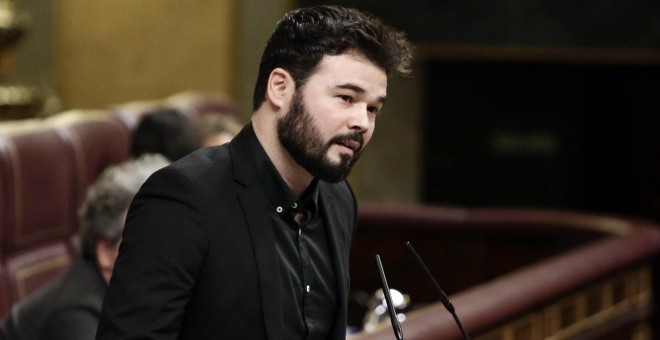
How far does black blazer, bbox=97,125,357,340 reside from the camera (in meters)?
1.16

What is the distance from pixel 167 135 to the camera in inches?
123

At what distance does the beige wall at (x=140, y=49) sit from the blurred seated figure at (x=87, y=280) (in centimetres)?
310

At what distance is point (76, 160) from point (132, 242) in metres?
1.98

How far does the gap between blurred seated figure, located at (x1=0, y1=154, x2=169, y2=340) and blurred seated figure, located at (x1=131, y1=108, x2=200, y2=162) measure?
37.3 inches

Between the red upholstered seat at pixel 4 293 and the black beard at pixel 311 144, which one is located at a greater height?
the black beard at pixel 311 144

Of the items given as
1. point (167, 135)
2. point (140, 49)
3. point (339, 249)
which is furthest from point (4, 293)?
point (140, 49)

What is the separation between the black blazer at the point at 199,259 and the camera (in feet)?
3.80

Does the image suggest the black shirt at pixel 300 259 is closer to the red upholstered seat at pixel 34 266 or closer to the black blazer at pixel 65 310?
the black blazer at pixel 65 310

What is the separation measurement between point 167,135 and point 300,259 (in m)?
1.86

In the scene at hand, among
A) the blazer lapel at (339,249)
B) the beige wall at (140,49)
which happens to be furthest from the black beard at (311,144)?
the beige wall at (140,49)

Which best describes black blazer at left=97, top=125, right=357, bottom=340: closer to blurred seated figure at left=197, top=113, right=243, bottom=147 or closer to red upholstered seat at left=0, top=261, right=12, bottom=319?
red upholstered seat at left=0, top=261, right=12, bottom=319

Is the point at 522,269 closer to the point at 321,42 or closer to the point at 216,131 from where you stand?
the point at 216,131

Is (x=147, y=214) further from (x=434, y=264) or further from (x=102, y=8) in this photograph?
(x=102, y=8)

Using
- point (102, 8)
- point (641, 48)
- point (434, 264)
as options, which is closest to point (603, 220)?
point (434, 264)
